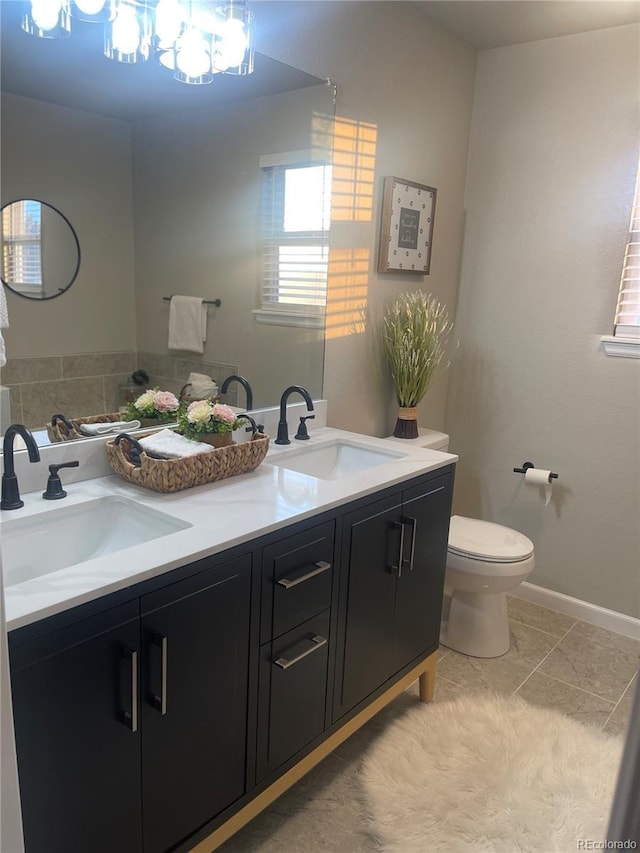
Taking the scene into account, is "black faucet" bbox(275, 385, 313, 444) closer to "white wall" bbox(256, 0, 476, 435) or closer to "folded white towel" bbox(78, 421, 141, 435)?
"white wall" bbox(256, 0, 476, 435)

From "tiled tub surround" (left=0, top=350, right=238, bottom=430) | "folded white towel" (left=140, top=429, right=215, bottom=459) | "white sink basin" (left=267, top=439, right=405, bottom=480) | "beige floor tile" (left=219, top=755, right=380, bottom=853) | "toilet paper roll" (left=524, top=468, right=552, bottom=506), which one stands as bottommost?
"beige floor tile" (left=219, top=755, right=380, bottom=853)

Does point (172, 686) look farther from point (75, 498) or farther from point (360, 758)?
point (360, 758)

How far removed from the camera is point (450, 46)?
275cm

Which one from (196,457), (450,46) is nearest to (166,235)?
(196,457)

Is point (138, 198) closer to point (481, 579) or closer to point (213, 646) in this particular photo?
point (213, 646)

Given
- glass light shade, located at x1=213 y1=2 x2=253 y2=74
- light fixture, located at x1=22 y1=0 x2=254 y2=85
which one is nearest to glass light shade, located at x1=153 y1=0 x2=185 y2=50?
light fixture, located at x1=22 y1=0 x2=254 y2=85

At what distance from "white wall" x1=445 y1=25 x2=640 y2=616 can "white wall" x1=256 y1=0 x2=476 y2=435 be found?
0.54 feet

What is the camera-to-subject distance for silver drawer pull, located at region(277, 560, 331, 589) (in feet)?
5.10

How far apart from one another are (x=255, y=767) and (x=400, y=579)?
0.70m

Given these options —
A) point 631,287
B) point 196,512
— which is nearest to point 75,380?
point 196,512

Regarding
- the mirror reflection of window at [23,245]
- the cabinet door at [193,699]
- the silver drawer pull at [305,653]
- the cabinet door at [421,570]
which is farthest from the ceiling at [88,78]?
the silver drawer pull at [305,653]

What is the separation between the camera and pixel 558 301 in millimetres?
2869

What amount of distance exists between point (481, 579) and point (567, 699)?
52 cm

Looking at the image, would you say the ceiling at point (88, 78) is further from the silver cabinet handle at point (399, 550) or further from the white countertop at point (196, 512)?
the silver cabinet handle at point (399, 550)
